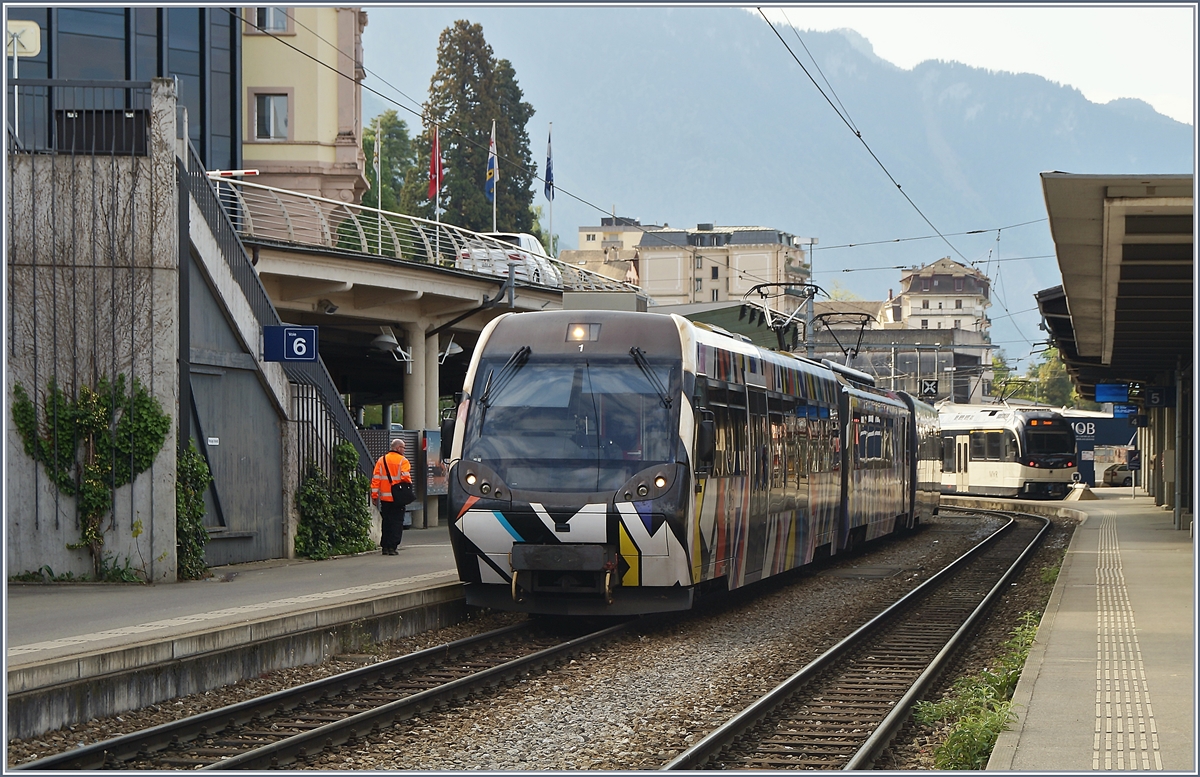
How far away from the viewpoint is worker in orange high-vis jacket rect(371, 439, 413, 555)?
20156mm

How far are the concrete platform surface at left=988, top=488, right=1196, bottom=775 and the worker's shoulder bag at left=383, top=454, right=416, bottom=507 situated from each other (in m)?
8.75

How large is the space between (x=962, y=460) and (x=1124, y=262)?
39467 mm

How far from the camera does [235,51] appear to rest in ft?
133

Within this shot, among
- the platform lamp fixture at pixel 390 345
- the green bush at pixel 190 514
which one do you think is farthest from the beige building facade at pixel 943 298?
the green bush at pixel 190 514

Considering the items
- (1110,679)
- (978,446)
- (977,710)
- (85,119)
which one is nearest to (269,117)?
(978,446)

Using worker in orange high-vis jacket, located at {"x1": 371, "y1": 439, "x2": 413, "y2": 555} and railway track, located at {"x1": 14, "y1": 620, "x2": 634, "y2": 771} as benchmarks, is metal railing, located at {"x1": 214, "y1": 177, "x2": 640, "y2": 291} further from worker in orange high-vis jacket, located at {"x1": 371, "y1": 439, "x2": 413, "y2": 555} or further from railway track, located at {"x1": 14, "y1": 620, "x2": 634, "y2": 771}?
railway track, located at {"x1": 14, "y1": 620, "x2": 634, "y2": 771}

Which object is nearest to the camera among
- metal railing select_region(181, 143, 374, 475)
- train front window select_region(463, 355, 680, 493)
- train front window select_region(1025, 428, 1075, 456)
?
train front window select_region(463, 355, 680, 493)

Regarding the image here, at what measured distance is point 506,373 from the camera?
14.3m

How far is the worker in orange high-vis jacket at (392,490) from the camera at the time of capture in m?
20.2

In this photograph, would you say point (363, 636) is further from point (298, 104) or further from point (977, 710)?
point (298, 104)

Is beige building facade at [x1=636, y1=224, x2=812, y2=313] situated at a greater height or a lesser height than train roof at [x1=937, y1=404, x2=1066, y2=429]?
greater

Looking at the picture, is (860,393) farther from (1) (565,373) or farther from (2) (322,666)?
(2) (322,666)

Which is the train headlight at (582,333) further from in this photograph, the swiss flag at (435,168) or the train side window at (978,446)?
the train side window at (978,446)

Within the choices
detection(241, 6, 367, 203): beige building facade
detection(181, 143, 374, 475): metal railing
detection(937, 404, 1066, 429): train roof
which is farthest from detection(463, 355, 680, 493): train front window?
detection(937, 404, 1066, 429): train roof
